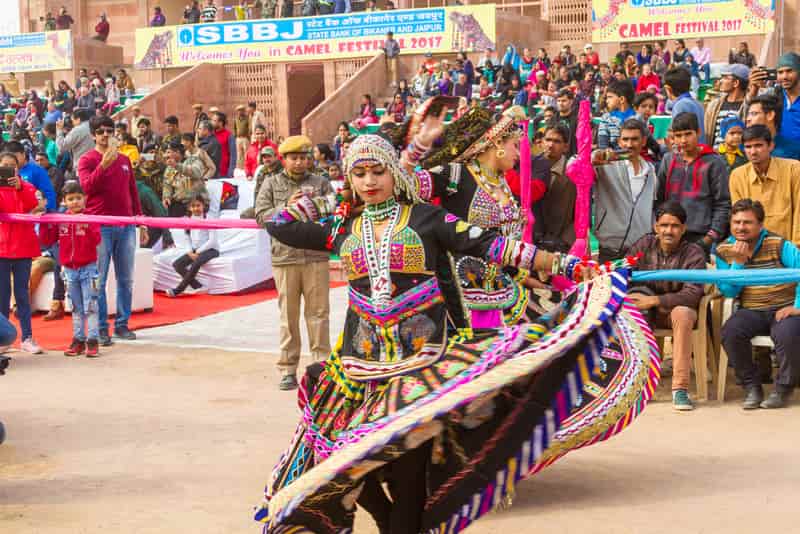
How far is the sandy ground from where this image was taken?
479 cm

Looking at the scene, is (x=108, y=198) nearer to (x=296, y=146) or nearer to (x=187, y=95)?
(x=296, y=146)

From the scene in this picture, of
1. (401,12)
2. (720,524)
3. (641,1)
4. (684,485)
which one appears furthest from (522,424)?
(401,12)

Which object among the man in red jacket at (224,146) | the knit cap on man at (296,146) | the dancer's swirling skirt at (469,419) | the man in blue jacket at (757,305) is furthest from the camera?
the man in red jacket at (224,146)

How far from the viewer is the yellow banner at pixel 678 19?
→ 2350 cm

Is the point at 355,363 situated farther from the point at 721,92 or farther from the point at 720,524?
the point at 721,92

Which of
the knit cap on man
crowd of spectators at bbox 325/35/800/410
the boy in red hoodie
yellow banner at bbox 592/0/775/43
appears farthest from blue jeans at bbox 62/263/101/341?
yellow banner at bbox 592/0/775/43

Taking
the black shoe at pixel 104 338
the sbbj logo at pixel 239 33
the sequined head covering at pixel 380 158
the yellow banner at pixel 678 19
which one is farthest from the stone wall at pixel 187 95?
the sequined head covering at pixel 380 158

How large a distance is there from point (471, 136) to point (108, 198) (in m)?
4.65

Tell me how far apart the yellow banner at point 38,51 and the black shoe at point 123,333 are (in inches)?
1042

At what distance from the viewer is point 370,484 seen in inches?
162

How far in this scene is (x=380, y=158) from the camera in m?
4.16

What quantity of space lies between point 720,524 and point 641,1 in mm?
21381

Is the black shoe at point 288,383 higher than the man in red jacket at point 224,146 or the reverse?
the reverse

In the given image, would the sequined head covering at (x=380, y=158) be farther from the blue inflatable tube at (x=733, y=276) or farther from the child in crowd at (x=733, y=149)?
the child in crowd at (x=733, y=149)
